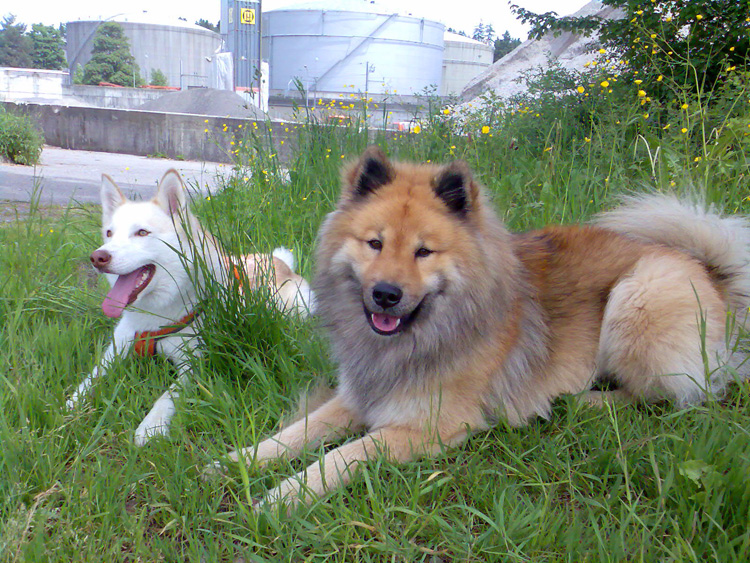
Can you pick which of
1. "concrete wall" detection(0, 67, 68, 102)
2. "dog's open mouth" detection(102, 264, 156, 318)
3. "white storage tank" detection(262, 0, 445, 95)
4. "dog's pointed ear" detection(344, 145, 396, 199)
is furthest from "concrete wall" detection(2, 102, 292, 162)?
"concrete wall" detection(0, 67, 68, 102)

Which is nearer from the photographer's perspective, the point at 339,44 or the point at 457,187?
the point at 457,187

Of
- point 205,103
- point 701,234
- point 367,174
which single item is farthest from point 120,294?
point 205,103

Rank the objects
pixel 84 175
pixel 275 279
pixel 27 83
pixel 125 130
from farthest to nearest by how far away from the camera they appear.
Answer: pixel 27 83 → pixel 125 130 → pixel 84 175 → pixel 275 279

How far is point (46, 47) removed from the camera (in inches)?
2933

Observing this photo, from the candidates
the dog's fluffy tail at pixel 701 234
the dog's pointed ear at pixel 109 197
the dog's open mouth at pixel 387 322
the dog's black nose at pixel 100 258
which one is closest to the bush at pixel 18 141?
Answer: the dog's pointed ear at pixel 109 197

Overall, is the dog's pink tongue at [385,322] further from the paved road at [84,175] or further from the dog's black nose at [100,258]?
the paved road at [84,175]

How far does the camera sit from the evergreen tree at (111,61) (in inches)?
1811

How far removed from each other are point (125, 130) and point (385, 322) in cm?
1329

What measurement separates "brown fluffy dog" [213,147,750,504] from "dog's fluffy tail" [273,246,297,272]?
5.14 ft

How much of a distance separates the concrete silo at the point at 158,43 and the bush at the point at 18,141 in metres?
46.7

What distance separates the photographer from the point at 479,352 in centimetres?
217

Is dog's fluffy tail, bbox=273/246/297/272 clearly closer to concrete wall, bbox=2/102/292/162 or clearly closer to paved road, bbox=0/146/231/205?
paved road, bbox=0/146/231/205

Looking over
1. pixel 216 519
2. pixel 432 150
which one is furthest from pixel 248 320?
pixel 432 150

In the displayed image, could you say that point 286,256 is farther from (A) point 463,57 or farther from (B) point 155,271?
(A) point 463,57
